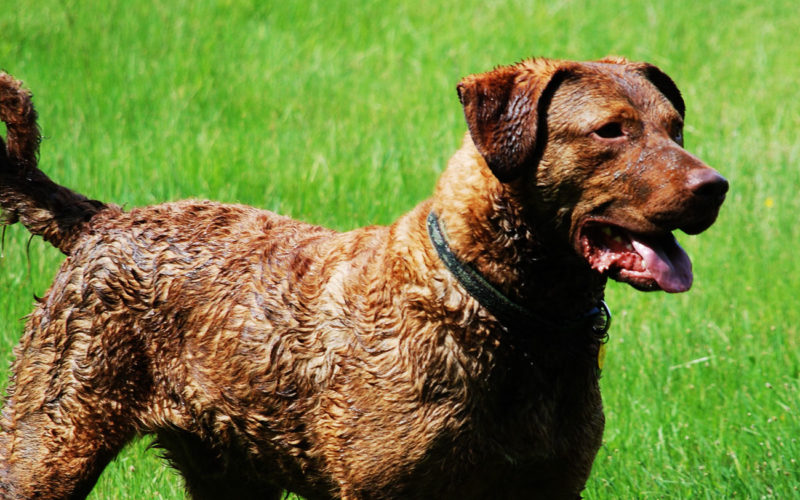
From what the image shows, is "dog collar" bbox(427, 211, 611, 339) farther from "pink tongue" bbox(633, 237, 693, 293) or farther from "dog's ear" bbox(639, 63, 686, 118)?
"dog's ear" bbox(639, 63, 686, 118)

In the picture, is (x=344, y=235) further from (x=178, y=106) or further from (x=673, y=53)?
(x=673, y=53)

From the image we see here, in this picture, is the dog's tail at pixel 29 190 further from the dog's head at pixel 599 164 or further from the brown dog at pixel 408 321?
the dog's head at pixel 599 164

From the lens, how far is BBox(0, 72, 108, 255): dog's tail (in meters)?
4.69

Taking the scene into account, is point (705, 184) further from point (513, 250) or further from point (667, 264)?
point (513, 250)

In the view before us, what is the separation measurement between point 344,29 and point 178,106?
2697 millimetres

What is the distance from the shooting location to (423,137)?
9141 mm

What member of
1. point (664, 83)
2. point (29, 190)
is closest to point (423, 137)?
point (29, 190)

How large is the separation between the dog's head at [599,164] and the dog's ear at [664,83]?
31cm

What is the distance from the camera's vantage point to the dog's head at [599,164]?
11.7 feet

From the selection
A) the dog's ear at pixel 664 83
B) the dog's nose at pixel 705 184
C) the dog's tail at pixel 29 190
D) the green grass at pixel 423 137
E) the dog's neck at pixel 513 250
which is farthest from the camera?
the green grass at pixel 423 137

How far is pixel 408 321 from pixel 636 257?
82 cm

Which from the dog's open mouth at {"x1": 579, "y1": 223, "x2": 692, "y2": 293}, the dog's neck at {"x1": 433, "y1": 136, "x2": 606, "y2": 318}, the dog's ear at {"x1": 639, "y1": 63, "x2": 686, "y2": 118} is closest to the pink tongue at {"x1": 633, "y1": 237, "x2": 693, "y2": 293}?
the dog's open mouth at {"x1": 579, "y1": 223, "x2": 692, "y2": 293}

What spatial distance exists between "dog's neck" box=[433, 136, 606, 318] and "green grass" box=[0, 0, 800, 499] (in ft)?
5.40

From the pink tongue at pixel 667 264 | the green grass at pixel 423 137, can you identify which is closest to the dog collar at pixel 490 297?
the pink tongue at pixel 667 264
